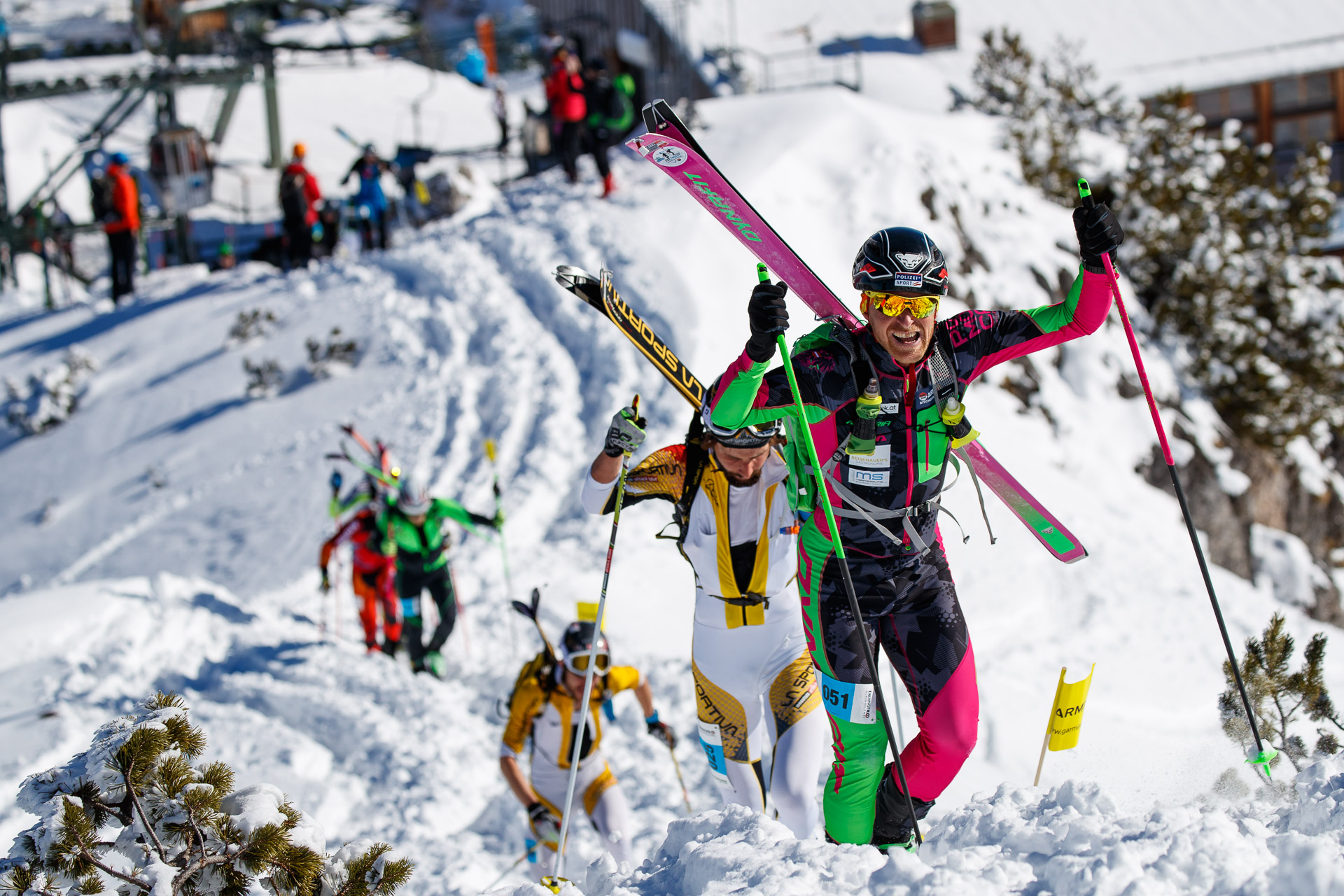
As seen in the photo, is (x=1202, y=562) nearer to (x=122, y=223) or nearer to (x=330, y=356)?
(x=330, y=356)

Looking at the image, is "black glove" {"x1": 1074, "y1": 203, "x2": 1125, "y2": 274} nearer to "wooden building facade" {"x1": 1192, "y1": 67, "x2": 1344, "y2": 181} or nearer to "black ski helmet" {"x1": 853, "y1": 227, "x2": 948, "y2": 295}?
"black ski helmet" {"x1": 853, "y1": 227, "x2": 948, "y2": 295}

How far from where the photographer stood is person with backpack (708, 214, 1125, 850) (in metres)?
3.73

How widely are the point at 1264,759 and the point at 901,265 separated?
2.17m

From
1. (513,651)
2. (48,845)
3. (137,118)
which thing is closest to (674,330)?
(513,651)

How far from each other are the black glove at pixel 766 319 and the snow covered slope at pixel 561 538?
1561mm

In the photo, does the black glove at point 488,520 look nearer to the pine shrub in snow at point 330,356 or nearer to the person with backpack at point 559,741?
the person with backpack at point 559,741

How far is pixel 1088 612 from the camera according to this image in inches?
345

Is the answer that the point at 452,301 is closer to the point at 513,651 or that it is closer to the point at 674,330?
the point at 674,330

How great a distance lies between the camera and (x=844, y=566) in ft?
11.6

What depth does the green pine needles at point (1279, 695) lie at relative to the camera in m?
3.87

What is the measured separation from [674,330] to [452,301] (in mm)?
3869

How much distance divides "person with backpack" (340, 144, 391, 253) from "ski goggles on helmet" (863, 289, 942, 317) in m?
14.1

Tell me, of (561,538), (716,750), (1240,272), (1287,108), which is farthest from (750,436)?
(1287,108)

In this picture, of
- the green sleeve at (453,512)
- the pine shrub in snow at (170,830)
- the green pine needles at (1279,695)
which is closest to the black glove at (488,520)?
the green sleeve at (453,512)
